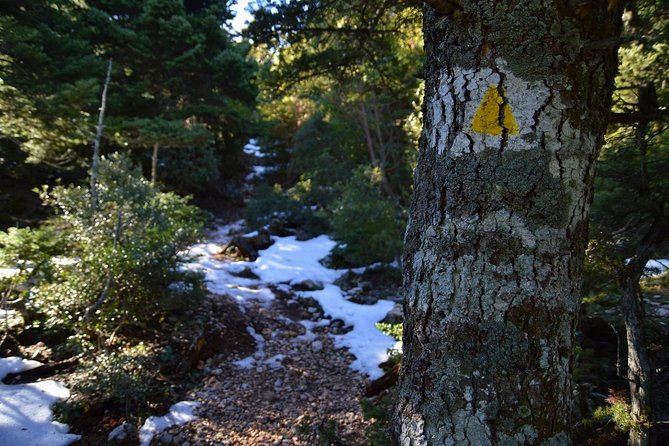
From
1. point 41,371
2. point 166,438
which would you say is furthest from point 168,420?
point 41,371

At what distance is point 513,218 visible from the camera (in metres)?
1.04

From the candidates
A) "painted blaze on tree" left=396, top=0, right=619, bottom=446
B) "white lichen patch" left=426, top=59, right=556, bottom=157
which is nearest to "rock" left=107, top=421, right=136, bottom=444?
"painted blaze on tree" left=396, top=0, right=619, bottom=446

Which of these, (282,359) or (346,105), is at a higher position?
(346,105)

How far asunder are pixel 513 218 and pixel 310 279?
6.30 meters

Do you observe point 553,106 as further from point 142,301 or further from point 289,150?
point 289,150

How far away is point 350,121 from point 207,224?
18.0 ft

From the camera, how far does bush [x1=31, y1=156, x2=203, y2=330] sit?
12.6 feet

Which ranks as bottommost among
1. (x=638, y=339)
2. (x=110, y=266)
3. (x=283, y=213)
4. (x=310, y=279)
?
(x=310, y=279)

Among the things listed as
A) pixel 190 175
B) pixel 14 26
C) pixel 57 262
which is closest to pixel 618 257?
pixel 57 262

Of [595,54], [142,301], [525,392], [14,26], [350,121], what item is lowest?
[142,301]

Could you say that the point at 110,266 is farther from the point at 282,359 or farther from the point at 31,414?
the point at 282,359

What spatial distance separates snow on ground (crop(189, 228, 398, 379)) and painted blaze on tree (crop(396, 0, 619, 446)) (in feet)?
10.9

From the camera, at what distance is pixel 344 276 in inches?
299

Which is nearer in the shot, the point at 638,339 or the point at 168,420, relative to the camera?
the point at 638,339
